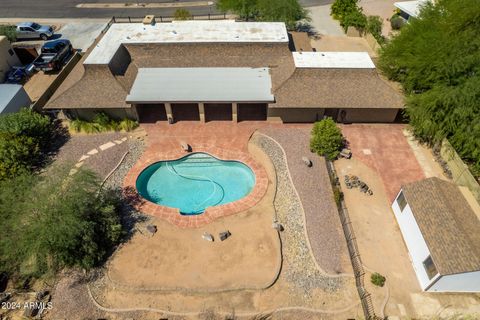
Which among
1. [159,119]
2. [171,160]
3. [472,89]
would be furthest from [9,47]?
[472,89]

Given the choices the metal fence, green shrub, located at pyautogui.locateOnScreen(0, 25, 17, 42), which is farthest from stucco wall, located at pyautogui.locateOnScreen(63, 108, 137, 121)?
green shrub, located at pyautogui.locateOnScreen(0, 25, 17, 42)

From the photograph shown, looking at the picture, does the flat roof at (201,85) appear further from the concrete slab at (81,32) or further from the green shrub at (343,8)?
the green shrub at (343,8)

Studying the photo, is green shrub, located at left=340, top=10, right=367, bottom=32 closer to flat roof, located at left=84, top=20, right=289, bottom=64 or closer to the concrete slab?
flat roof, located at left=84, top=20, right=289, bottom=64

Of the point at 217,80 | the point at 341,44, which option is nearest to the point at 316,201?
the point at 217,80

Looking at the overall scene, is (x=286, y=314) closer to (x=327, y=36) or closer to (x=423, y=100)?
(x=423, y=100)

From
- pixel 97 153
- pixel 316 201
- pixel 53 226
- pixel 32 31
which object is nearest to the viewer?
pixel 53 226

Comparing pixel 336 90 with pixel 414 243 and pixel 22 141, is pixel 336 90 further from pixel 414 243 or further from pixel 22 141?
pixel 22 141

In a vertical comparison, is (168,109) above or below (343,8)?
below

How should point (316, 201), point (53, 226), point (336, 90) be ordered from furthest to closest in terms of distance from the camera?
1. point (336, 90)
2. point (316, 201)
3. point (53, 226)
